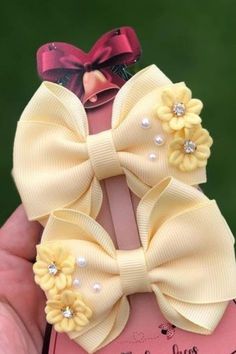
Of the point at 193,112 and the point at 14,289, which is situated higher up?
the point at 193,112

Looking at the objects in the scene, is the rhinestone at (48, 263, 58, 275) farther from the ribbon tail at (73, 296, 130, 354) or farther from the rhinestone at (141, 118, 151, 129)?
the rhinestone at (141, 118, 151, 129)

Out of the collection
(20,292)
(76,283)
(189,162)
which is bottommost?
(20,292)

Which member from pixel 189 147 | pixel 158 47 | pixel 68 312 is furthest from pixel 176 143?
pixel 158 47

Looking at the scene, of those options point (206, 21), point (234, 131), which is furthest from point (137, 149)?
point (206, 21)

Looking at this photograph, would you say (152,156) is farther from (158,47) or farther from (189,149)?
(158,47)

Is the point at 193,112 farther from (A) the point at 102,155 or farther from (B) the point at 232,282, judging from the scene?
(B) the point at 232,282
